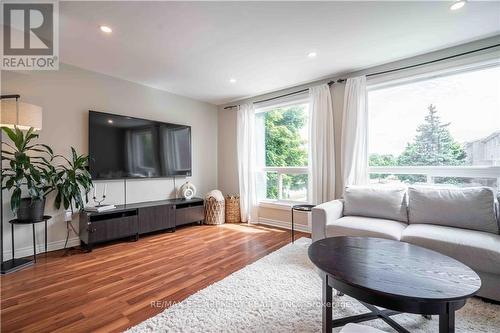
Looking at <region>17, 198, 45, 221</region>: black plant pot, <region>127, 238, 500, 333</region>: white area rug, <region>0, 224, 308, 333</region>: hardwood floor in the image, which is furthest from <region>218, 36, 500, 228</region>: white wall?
<region>17, 198, 45, 221</region>: black plant pot

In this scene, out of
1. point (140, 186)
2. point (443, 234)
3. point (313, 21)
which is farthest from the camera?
point (140, 186)

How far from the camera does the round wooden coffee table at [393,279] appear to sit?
1008mm

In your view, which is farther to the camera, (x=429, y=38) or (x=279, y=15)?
(x=429, y=38)

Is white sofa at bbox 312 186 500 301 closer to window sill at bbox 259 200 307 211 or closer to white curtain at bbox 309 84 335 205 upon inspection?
white curtain at bbox 309 84 335 205

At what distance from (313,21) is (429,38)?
54.9 inches

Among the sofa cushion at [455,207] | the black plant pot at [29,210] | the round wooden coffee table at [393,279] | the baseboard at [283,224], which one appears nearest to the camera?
the round wooden coffee table at [393,279]

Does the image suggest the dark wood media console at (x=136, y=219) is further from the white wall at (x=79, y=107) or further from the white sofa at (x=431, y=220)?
the white sofa at (x=431, y=220)

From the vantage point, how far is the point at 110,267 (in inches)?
94.1

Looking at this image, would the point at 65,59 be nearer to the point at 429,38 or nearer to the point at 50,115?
the point at 50,115

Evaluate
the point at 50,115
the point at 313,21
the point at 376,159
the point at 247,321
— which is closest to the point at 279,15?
the point at 313,21

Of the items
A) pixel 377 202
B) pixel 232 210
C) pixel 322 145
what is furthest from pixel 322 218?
pixel 232 210

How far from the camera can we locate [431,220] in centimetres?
228

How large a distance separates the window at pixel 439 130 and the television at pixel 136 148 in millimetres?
3251

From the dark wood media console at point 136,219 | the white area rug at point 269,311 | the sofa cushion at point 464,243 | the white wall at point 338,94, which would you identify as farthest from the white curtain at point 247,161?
the sofa cushion at point 464,243
